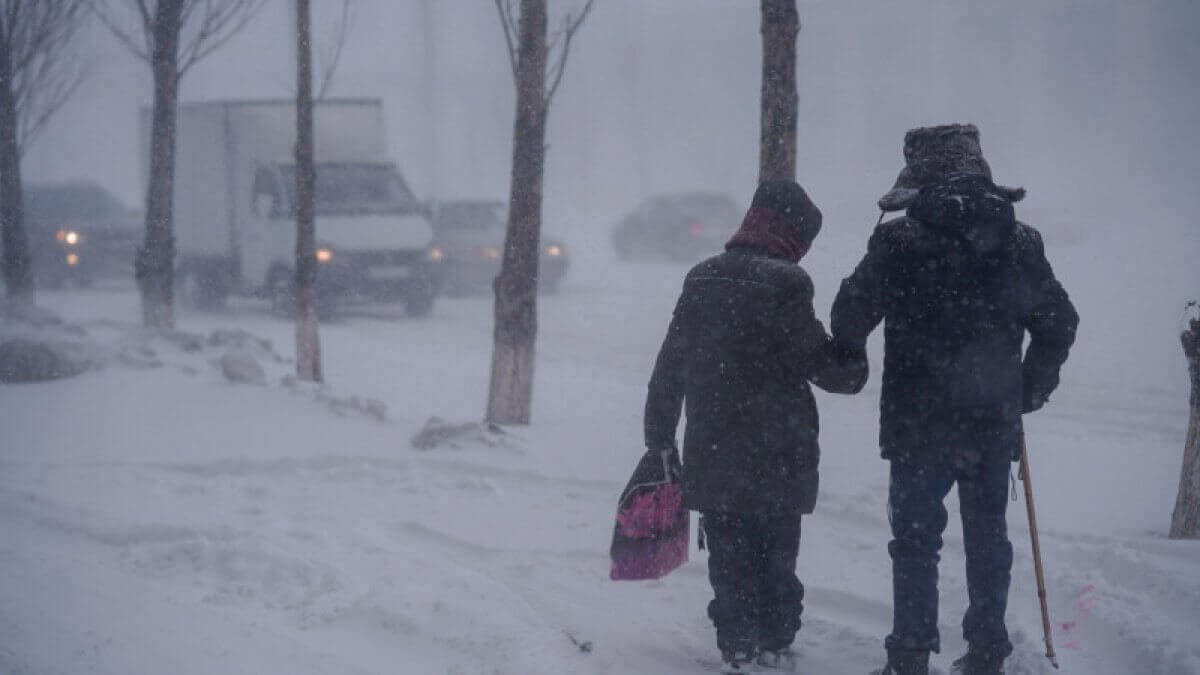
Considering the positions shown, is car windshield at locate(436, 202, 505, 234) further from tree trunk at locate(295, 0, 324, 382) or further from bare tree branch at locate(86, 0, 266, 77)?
tree trunk at locate(295, 0, 324, 382)

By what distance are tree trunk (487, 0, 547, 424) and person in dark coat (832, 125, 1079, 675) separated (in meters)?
4.19

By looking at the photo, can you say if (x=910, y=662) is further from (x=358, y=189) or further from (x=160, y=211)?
(x=358, y=189)

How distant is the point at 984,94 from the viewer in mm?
38438

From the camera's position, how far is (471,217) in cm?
2145

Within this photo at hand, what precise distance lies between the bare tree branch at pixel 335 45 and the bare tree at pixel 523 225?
11.6ft

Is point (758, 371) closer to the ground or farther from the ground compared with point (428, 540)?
farther from the ground

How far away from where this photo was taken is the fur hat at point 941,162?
3619 mm

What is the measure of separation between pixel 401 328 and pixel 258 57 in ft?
114

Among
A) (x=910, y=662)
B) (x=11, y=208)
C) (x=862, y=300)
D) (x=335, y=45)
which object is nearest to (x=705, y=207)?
(x=335, y=45)

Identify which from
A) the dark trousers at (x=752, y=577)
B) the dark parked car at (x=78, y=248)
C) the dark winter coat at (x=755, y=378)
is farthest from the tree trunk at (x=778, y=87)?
the dark parked car at (x=78, y=248)

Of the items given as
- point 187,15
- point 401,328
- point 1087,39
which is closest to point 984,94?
point 1087,39

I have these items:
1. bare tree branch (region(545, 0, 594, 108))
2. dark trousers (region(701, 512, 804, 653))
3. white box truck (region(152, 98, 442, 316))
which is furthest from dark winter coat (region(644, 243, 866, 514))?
white box truck (region(152, 98, 442, 316))

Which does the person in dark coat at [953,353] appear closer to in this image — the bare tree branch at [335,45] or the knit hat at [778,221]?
the knit hat at [778,221]

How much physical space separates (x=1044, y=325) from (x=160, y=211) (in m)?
11.1
